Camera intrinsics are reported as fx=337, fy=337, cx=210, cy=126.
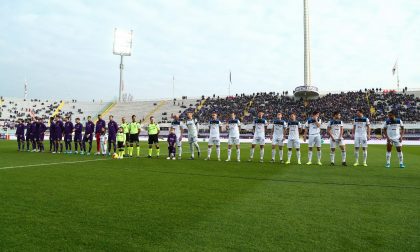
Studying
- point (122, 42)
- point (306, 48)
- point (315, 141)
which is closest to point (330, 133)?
point (315, 141)

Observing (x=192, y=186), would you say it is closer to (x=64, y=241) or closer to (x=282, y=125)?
(x=64, y=241)

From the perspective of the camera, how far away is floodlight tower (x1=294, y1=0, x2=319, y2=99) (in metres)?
53.3

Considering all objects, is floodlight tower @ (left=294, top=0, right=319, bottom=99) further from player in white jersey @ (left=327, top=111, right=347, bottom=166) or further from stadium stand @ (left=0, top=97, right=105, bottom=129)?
player in white jersey @ (left=327, top=111, right=347, bottom=166)

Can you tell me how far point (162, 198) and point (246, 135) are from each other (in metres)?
37.2

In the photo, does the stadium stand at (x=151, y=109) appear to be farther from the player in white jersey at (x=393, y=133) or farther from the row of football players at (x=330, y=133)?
the player in white jersey at (x=393, y=133)

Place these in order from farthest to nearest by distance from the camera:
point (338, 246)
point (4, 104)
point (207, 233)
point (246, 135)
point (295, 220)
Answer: point (4, 104), point (246, 135), point (295, 220), point (207, 233), point (338, 246)

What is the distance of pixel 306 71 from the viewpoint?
58.2 m

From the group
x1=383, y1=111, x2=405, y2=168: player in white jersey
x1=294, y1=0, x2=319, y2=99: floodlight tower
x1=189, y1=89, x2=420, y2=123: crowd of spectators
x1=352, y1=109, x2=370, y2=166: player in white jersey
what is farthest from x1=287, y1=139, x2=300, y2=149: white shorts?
x1=294, y1=0, x2=319, y2=99: floodlight tower

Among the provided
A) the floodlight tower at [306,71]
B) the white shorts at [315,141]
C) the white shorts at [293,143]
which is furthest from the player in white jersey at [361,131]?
the floodlight tower at [306,71]

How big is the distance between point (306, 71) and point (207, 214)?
185ft

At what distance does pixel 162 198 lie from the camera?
21.4 ft

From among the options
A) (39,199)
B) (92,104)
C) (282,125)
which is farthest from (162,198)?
(92,104)

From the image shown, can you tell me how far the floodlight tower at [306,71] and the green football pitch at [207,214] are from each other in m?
45.9

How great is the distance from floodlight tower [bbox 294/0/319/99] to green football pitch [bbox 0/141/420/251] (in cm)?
4590
